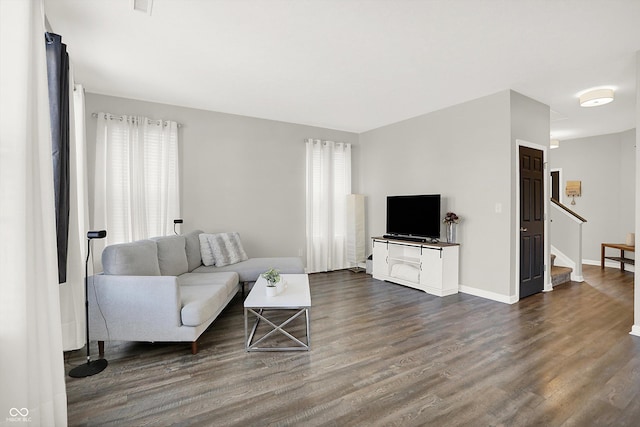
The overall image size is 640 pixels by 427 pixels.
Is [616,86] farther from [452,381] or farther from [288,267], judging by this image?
[288,267]

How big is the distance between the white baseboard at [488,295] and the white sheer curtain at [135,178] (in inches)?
168

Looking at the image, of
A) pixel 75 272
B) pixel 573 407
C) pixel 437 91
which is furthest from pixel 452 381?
pixel 437 91

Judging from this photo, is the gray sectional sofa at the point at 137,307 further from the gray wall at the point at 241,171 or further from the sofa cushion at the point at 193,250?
the gray wall at the point at 241,171

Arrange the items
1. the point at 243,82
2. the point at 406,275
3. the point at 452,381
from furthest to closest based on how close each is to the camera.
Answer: the point at 406,275 < the point at 243,82 < the point at 452,381

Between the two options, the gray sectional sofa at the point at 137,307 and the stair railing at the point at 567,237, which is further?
the stair railing at the point at 567,237

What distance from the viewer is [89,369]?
2371mm

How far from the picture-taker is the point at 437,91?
158 inches

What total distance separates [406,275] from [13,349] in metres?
4.33

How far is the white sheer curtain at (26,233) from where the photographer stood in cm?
141

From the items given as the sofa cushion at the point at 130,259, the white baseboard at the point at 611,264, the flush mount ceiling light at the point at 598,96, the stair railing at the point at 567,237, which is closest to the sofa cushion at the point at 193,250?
the sofa cushion at the point at 130,259

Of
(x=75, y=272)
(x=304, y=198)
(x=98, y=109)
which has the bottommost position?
(x=75, y=272)

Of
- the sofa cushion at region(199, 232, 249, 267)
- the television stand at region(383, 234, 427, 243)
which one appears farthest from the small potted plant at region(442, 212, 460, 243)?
the sofa cushion at region(199, 232, 249, 267)

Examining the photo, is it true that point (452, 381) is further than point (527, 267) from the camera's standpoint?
No

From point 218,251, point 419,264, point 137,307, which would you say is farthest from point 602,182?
point 137,307
